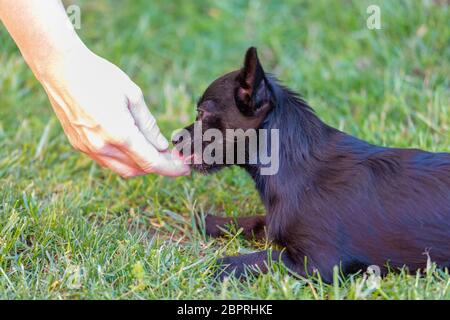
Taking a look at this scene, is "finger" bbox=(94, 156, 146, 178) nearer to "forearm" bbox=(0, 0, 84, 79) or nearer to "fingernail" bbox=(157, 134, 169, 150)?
"fingernail" bbox=(157, 134, 169, 150)

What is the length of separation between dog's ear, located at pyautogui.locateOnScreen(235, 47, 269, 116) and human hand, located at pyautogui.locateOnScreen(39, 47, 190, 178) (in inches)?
18.2

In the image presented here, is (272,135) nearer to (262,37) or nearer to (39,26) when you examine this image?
(39,26)

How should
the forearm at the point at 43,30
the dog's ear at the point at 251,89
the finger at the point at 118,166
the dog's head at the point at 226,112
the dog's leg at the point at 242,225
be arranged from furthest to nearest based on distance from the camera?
the dog's leg at the point at 242,225 → the finger at the point at 118,166 → the forearm at the point at 43,30 → the dog's head at the point at 226,112 → the dog's ear at the point at 251,89

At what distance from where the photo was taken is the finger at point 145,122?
3.35 m

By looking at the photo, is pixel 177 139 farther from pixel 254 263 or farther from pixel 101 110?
pixel 254 263

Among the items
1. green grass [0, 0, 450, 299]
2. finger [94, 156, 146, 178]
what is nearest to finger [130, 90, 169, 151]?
finger [94, 156, 146, 178]

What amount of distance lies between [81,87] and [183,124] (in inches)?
67.2

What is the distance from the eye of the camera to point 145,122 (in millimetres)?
3406

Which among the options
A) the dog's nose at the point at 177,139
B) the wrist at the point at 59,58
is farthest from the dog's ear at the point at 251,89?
the wrist at the point at 59,58

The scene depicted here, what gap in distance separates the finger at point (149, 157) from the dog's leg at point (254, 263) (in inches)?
20.5

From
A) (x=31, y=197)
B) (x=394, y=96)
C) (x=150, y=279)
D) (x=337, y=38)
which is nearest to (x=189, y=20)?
(x=337, y=38)

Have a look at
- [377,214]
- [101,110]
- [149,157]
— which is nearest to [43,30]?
[101,110]

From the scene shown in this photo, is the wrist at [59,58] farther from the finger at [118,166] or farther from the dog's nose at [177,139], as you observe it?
the dog's nose at [177,139]
